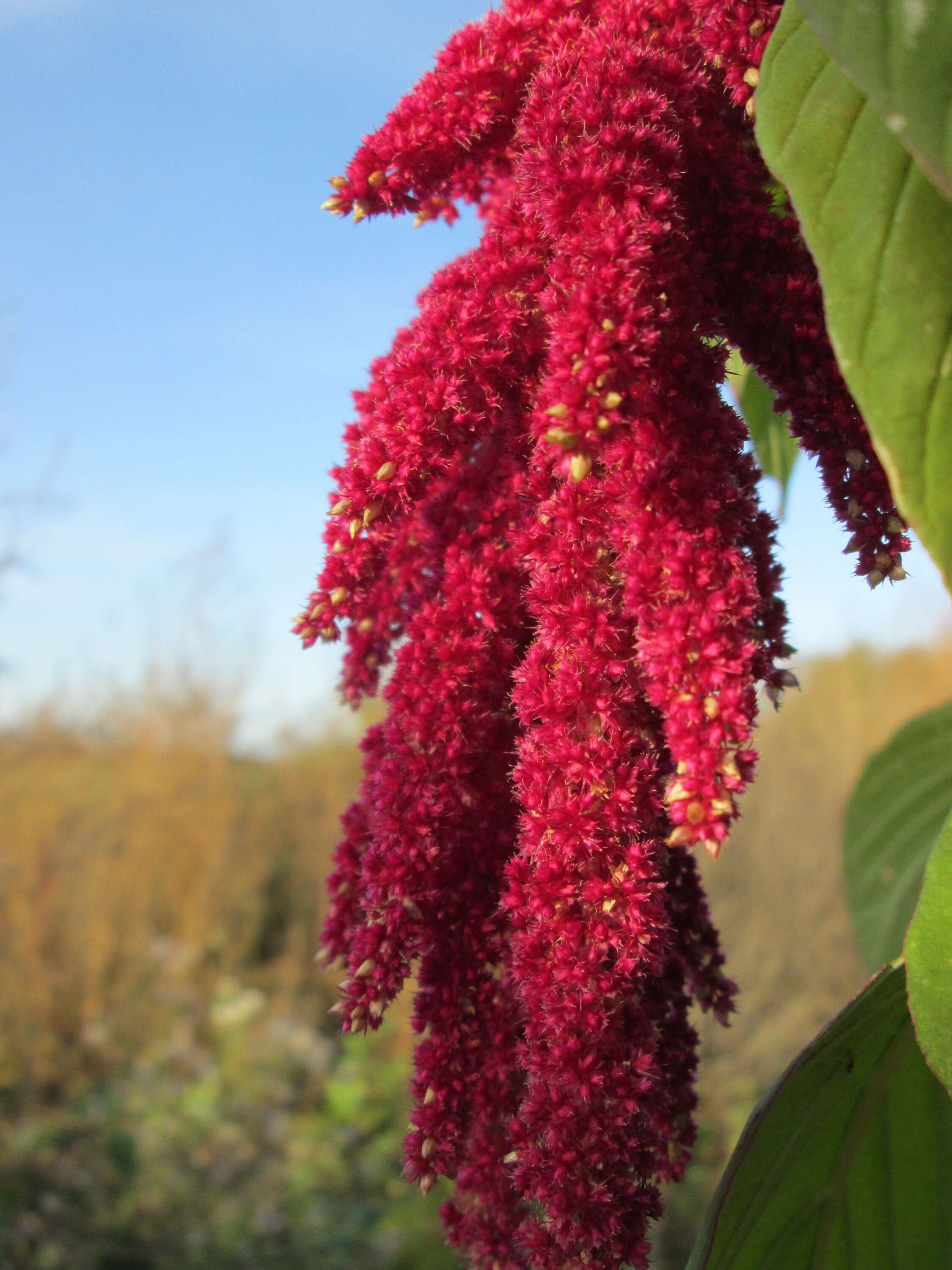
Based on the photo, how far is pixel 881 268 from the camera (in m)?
0.44

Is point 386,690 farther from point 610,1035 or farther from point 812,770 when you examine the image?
point 812,770

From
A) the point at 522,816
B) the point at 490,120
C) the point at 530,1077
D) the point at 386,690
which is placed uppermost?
the point at 490,120

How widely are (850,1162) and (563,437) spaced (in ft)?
1.82

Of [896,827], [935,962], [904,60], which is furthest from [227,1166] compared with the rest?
[904,60]

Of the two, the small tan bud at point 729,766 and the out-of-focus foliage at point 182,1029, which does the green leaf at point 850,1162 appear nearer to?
the small tan bud at point 729,766

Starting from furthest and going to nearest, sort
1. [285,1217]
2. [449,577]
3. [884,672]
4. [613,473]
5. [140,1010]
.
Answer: [884,672], [140,1010], [285,1217], [449,577], [613,473]

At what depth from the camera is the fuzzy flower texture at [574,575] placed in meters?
0.50

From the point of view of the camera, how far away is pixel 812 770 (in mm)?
6910

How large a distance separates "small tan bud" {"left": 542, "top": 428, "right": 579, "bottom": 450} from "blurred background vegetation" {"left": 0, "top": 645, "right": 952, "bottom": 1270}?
2.82m

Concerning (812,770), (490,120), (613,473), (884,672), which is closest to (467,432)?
(613,473)

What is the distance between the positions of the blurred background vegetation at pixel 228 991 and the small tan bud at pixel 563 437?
2.82 meters

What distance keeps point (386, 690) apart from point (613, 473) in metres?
0.23

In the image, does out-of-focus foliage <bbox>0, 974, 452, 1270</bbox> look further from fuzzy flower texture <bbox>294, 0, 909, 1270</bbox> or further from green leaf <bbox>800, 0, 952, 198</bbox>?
green leaf <bbox>800, 0, 952, 198</bbox>

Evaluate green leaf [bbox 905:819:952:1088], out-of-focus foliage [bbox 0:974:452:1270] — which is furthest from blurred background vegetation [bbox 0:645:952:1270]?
green leaf [bbox 905:819:952:1088]
